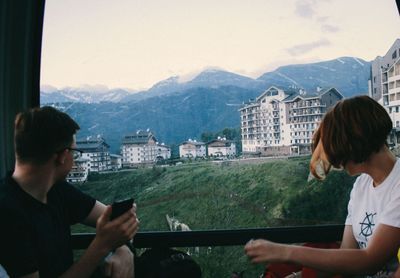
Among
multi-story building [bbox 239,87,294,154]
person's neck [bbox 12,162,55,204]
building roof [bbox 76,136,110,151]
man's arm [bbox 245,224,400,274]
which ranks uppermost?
multi-story building [bbox 239,87,294,154]

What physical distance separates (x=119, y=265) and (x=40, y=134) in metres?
0.73

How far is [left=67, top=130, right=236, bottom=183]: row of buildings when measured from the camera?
2.85 metres

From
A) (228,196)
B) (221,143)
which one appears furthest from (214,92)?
(228,196)

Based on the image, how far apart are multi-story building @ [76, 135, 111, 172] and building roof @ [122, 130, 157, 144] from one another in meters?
0.15

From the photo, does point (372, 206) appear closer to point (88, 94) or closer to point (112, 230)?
point (112, 230)

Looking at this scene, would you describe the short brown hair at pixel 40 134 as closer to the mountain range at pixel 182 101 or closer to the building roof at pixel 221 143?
the mountain range at pixel 182 101

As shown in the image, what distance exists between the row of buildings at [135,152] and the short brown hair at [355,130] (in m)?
1.26

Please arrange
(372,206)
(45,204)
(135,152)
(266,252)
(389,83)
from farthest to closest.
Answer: (135,152)
(389,83)
(45,204)
(372,206)
(266,252)

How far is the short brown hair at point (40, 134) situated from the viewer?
178 cm

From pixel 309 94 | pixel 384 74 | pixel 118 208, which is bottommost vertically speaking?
pixel 118 208

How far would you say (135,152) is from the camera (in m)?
2.90

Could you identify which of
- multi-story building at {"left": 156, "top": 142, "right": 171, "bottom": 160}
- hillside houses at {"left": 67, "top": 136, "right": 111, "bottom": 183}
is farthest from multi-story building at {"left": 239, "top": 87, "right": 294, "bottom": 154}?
hillside houses at {"left": 67, "top": 136, "right": 111, "bottom": 183}

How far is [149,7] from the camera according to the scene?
279 cm

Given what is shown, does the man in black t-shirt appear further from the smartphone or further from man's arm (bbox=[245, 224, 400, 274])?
man's arm (bbox=[245, 224, 400, 274])
